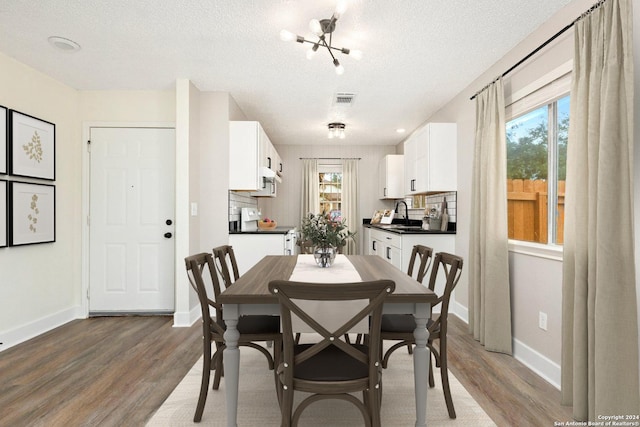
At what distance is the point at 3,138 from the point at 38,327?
173 centimetres

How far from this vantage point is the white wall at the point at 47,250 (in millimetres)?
2939

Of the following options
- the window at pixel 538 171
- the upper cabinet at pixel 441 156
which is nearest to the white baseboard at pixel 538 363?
the window at pixel 538 171

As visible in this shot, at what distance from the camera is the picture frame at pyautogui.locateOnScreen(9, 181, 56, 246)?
2.94m

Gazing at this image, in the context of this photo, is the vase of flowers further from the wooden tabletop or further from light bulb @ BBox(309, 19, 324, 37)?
light bulb @ BBox(309, 19, 324, 37)

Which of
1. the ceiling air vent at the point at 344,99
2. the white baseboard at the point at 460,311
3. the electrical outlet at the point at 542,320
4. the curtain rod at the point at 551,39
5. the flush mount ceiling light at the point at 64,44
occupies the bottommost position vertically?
the white baseboard at the point at 460,311

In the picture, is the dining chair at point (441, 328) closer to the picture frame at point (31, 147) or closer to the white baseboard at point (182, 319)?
the white baseboard at point (182, 319)

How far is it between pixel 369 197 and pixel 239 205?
10.0 ft

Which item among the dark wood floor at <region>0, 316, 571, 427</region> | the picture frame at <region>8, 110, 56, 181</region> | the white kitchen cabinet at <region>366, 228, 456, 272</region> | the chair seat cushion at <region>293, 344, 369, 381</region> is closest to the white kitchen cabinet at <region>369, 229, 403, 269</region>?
the white kitchen cabinet at <region>366, 228, 456, 272</region>

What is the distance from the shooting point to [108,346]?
115 inches

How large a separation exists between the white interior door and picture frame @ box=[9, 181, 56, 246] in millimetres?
433

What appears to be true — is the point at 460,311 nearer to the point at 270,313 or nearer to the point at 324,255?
the point at 324,255

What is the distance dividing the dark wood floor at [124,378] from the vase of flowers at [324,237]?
3.52 feet

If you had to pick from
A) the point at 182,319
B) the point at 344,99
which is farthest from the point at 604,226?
the point at 182,319

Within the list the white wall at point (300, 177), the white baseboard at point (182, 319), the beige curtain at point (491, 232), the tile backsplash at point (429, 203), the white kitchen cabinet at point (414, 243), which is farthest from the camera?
the white wall at point (300, 177)
